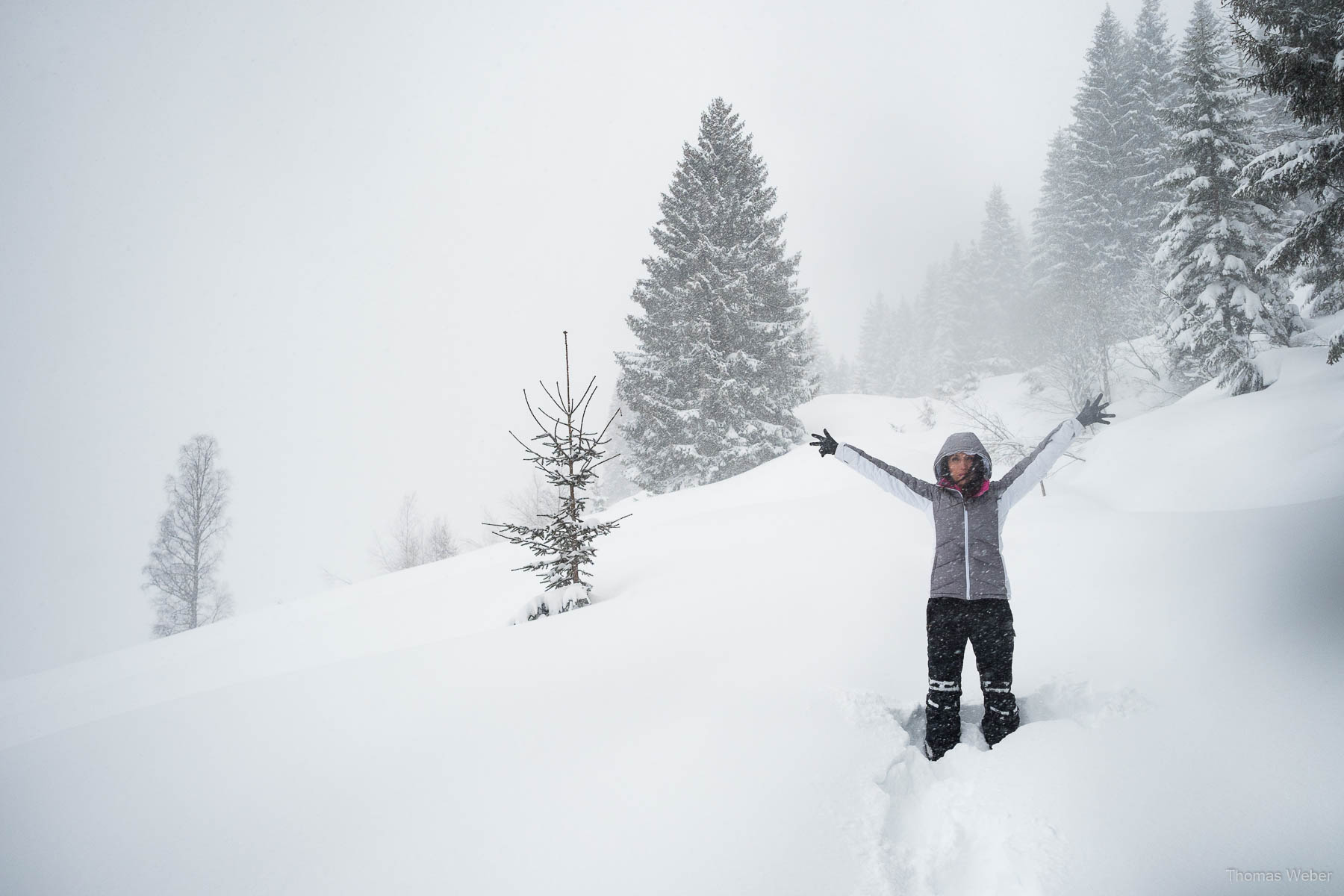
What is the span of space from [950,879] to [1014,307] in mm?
41850

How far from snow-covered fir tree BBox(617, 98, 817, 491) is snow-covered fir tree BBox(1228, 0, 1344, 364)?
35.8 feet

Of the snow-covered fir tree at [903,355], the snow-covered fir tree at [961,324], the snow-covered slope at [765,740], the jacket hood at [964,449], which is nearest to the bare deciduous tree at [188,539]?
the snow-covered slope at [765,740]

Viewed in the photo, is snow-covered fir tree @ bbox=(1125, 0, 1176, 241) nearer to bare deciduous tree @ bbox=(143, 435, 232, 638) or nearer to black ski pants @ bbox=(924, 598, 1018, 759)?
black ski pants @ bbox=(924, 598, 1018, 759)

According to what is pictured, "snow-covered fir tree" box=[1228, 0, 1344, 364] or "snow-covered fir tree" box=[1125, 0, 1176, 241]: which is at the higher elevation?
"snow-covered fir tree" box=[1125, 0, 1176, 241]

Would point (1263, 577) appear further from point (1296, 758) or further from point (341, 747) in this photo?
point (341, 747)

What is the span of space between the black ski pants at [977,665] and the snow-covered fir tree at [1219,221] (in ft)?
40.7

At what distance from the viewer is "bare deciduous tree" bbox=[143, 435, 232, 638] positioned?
1809 cm

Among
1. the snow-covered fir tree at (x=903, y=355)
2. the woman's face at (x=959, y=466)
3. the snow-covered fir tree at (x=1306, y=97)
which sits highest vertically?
the snow-covered fir tree at (x=903, y=355)

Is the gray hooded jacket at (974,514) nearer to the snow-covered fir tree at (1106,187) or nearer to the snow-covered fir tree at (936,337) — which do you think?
the snow-covered fir tree at (1106,187)

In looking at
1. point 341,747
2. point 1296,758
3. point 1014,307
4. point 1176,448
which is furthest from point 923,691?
point 1014,307

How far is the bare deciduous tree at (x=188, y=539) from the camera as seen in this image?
18094 millimetres

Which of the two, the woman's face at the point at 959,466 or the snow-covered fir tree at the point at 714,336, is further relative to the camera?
the snow-covered fir tree at the point at 714,336

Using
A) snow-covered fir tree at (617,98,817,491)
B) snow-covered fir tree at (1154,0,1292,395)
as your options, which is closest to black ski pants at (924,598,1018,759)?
snow-covered fir tree at (1154,0,1292,395)

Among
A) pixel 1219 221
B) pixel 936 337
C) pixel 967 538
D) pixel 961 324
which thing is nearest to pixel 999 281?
pixel 961 324
